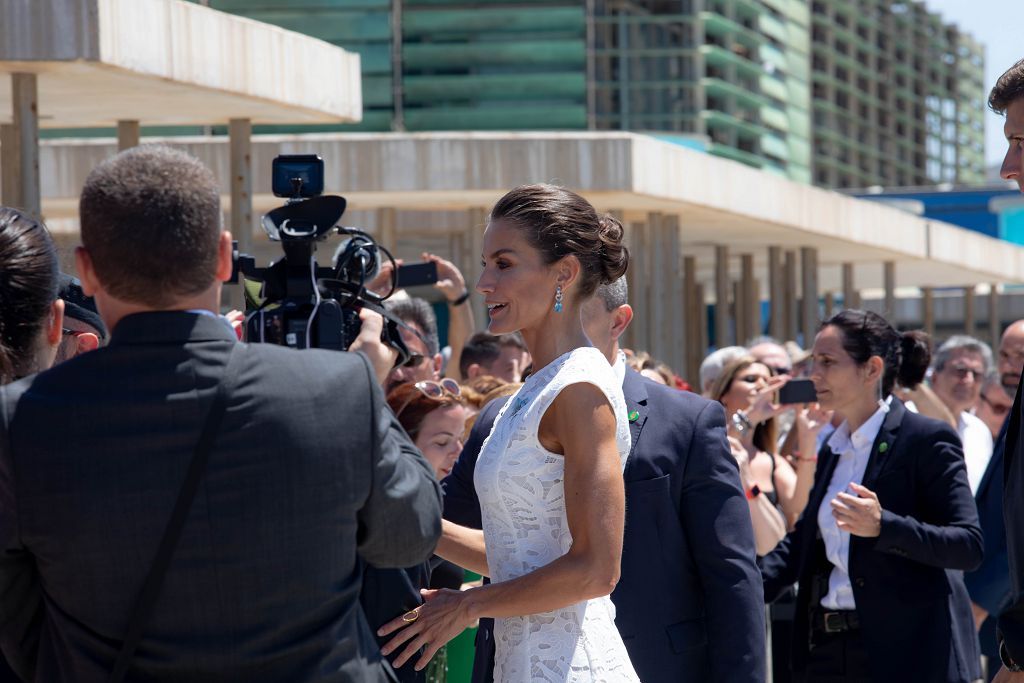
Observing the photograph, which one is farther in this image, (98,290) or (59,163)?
(59,163)

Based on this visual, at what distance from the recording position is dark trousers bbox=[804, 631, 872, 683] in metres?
5.75

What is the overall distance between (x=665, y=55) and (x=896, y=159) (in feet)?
124

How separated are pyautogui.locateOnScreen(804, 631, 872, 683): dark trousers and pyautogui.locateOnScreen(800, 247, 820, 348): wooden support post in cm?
1883

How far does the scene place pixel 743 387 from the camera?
8.03 meters

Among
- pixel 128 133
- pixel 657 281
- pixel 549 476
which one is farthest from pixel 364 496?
pixel 657 281

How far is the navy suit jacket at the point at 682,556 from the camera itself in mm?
4215

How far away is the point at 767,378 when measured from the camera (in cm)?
796

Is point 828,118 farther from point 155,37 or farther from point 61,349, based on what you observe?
point 61,349

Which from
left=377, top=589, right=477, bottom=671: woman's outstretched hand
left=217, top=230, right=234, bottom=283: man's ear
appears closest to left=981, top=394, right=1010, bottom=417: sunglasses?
left=377, top=589, right=477, bottom=671: woman's outstretched hand

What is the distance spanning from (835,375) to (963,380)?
4070mm

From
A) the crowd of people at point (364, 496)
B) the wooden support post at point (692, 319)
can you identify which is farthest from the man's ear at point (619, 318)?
the wooden support post at point (692, 319)

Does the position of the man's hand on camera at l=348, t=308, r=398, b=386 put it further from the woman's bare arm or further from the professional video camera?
the woman's bare arm

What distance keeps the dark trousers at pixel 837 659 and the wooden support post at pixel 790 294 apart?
19.7m

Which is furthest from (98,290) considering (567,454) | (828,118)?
(828,118)
